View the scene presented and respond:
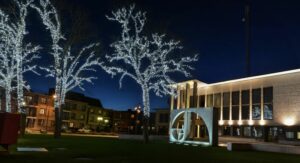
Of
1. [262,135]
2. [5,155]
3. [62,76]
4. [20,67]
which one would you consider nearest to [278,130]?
[262,135]

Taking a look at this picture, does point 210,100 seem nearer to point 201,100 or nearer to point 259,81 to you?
point 201,100

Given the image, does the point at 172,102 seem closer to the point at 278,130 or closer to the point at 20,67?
the point at 278,130

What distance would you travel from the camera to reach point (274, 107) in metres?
42.3

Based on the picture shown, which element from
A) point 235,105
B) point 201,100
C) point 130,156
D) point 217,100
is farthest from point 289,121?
point 130,156

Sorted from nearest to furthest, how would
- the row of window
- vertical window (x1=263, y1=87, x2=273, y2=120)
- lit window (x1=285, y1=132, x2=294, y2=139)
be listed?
lit window (x1=285, y1=132, x2=294, y2=139), vertical window (x1=263, y1=87, x2=273, y2=120), the row of window

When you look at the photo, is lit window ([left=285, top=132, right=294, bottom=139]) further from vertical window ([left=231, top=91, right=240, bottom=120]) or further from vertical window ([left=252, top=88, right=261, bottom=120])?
vertical window ([left=231, top=91, right=240, bottom=120])

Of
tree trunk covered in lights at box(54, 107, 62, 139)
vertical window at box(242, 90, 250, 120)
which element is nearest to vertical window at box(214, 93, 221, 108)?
vertical window at box(242, 90, 250, 120)

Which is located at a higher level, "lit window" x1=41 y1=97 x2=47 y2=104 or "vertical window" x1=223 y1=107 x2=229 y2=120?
"lit window" x1=41 y1=97 x2=47 y2=104

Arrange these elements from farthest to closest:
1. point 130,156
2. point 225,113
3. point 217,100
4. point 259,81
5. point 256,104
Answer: point 217,100 → point 225,113 → point 256,104 → point 259,81 → point 130,156

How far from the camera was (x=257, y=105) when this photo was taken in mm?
44688

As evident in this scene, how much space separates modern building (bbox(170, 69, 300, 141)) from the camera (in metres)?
40.1

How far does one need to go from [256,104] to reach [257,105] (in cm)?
21

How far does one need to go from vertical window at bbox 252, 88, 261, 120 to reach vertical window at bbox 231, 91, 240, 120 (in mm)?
2582

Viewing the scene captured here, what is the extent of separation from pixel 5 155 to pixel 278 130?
34.2 m
